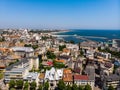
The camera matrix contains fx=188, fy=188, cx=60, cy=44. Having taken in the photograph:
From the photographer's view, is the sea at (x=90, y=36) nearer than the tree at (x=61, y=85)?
No

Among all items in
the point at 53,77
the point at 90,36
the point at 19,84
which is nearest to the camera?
the point at 19,84

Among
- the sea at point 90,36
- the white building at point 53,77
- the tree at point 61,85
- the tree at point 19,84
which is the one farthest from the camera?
the sea at point 90,36

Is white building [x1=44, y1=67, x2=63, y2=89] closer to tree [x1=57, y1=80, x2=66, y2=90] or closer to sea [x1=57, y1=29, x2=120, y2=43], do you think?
tree [x1=57, y1=80, x2=66, y2=90]

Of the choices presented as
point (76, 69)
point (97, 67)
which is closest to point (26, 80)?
point (76, 69)

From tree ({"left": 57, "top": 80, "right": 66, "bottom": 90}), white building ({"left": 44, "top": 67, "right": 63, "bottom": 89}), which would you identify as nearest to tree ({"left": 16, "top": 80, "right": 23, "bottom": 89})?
white building ({"left": 44, "top": 67, "right": 63, "bottom": 89})

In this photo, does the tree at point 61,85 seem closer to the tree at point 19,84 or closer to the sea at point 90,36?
the tree at point 19,84

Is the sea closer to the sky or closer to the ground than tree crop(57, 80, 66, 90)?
closer to the ground

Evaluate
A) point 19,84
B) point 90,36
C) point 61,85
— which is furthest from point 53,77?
point 90,36

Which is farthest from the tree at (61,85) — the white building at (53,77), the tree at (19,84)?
the tree at (19,84)

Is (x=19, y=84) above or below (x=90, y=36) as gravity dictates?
above

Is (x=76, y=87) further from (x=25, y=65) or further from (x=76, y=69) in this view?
(x=25, y=65)

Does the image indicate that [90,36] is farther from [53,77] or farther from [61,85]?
[61,85]
